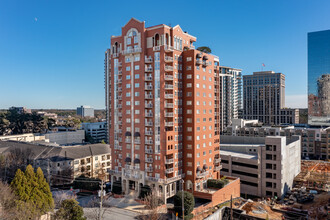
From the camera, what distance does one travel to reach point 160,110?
211ft

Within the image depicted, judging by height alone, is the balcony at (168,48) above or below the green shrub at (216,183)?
above

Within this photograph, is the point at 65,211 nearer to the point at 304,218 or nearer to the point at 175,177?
the point at 175,177

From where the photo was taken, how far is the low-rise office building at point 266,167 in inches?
3169

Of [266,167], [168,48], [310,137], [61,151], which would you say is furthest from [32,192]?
[310,137]

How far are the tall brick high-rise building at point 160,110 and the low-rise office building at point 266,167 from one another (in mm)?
18937

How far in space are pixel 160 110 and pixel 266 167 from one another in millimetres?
42479

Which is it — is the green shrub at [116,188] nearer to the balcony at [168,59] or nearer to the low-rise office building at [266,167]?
the balcony at [168,59]

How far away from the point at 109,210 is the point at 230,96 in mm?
147758

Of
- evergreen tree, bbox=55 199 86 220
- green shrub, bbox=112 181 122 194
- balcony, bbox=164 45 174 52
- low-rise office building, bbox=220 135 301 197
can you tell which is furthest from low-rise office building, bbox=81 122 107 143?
evergreen tree, bbox=55 199 86 220

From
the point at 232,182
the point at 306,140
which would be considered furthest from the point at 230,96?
the point at 232,182

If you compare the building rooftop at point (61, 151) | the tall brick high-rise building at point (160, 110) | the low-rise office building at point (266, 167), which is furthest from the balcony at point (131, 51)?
the low-rise office building at point (266, 167)

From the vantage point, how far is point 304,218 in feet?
208

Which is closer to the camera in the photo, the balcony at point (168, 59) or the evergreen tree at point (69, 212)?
the evergreen tree at point (69, 212)

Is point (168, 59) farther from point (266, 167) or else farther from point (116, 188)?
point (266, 167)
